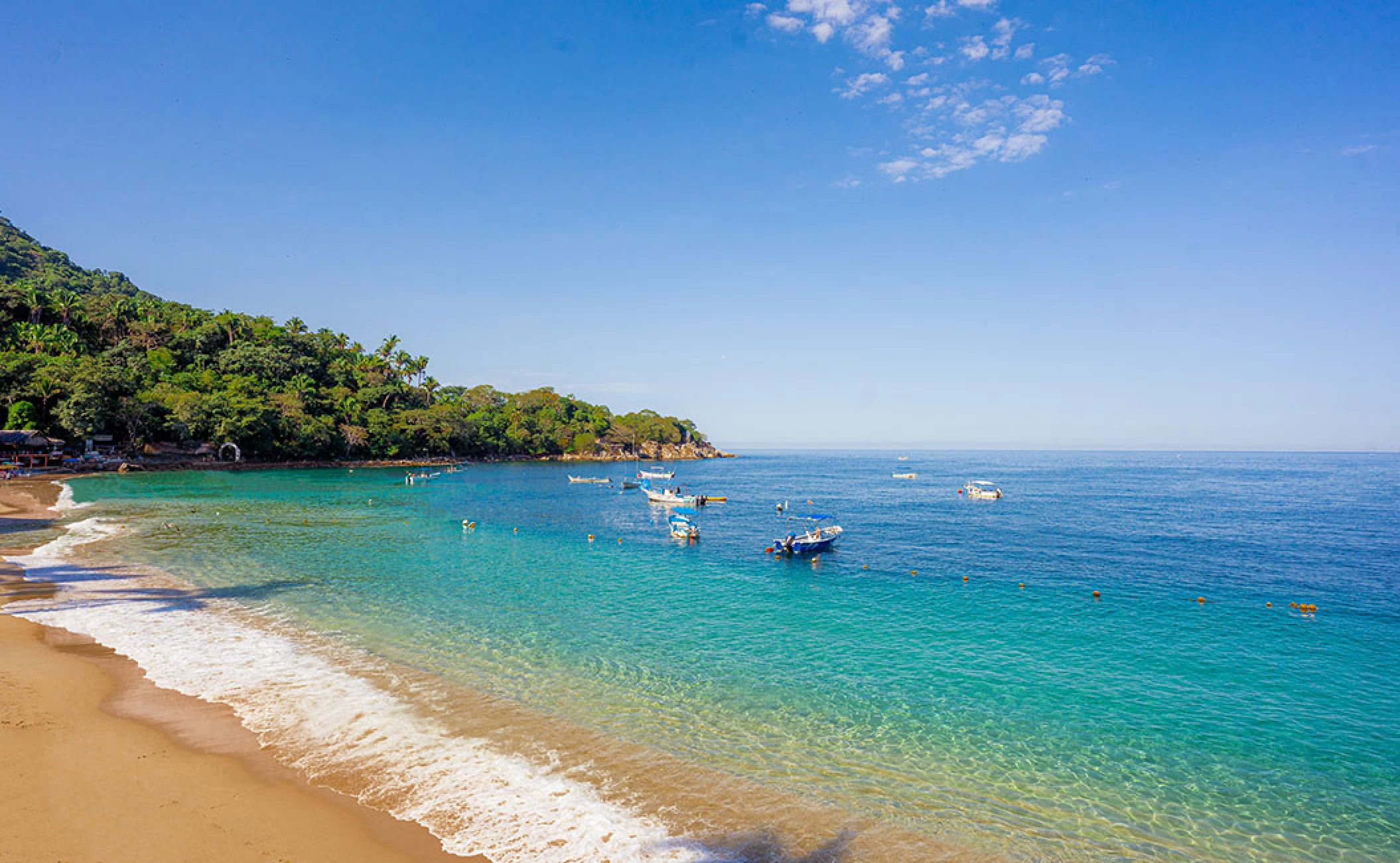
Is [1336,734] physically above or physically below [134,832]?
below

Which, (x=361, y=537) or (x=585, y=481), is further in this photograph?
(x=585, y=481)

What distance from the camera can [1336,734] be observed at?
47.8 ft

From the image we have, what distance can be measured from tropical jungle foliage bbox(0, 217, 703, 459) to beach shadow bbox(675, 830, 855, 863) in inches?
3749

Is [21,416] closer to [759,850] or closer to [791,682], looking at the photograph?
[791,682]

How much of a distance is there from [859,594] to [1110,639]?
940 centimetres

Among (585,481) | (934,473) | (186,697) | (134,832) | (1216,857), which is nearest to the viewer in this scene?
(134,832)

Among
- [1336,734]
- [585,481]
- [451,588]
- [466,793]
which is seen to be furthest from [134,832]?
[585,481]

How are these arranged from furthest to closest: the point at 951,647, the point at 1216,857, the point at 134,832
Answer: the point at 951,647 < the point at 1216,857 < the point at 134,832

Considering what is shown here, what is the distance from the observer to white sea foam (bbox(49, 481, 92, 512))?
4666cm

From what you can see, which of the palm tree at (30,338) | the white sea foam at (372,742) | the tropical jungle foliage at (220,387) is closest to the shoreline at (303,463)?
the tropical jungle foliage at (220,387)

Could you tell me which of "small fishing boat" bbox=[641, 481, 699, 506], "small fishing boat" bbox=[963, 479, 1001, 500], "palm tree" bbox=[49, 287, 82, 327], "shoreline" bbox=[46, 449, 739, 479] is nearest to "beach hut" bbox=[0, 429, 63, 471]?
"shoreline" bbox=[46, 449, 739, 479]

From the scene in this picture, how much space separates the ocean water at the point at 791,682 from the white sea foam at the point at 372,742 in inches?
2.6

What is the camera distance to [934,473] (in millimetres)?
139750

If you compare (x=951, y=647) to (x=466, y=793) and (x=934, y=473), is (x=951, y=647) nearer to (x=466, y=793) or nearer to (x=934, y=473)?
(x=466, y=793)
